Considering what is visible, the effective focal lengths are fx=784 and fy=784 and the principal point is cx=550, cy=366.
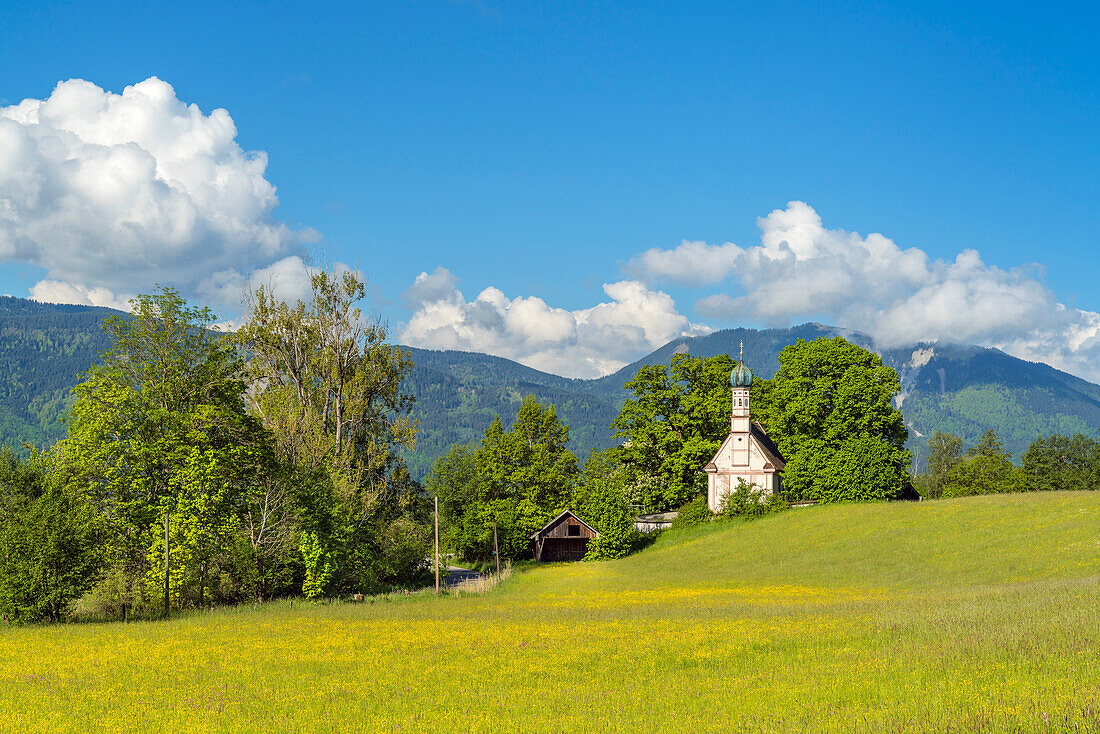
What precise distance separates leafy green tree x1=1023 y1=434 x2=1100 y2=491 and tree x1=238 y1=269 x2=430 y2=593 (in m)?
92.0

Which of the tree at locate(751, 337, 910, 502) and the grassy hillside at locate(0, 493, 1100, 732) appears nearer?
the grassy hillside at locate(0, 493, 1100, 732)

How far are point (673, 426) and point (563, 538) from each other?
16425mm

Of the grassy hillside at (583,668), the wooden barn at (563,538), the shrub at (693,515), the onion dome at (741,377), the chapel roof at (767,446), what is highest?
the onion dome at (741,377)

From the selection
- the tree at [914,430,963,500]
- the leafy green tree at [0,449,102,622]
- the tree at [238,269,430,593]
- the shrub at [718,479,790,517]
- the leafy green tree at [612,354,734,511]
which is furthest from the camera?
the tree at [914,430,963,500]

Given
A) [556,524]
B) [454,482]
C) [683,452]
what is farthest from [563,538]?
[454,482]

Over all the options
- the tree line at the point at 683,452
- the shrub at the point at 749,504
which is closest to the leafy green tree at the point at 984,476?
the tree line at the point at 683,452

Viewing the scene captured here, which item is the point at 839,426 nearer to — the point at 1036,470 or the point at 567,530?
the point at 567,530

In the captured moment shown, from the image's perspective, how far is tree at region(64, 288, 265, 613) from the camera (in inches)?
1401

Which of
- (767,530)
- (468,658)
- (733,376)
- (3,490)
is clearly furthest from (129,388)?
(733,376)

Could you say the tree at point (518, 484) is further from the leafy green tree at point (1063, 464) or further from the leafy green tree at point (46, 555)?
the leafy green tree at point (1063, 464)

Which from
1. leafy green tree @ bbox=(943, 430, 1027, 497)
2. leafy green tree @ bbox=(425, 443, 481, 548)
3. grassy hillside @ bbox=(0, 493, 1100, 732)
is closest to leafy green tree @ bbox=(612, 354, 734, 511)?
leafy green tree @ bbox=(425, 443, 481, 548)

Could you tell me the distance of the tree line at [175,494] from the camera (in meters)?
30.7

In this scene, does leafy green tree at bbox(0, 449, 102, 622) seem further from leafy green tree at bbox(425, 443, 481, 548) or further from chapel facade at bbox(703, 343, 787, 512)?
chapel facade at bbox(703, 343, 787, 512)

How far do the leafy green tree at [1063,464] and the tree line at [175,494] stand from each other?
101120 mm
